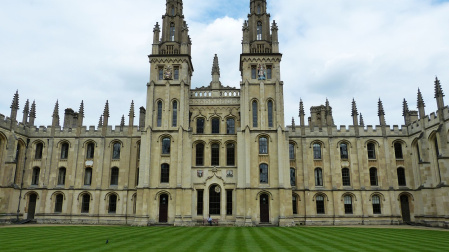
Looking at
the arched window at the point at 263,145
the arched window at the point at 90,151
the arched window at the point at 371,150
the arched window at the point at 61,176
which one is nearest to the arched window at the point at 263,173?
the arched window at the point at 263,145

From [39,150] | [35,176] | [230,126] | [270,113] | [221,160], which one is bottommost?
[35,176]

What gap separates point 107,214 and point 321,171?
29321 millimetres

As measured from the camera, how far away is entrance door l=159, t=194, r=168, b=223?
38562 millimetres

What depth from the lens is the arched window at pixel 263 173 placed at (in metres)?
39.2

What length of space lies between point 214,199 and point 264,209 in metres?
6.13

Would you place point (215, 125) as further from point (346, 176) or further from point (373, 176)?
point (373, 176)

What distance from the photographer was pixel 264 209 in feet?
126

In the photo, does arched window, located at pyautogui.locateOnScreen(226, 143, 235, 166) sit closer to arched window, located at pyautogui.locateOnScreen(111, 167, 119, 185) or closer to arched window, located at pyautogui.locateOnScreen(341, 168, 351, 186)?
arched window, located at pyautogui.locateOnScreen(341, 168, 351, 186)

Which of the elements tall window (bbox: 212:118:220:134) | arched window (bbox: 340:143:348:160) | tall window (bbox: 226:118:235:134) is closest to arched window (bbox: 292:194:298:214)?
arched window (bbox: 340:143:348:160)

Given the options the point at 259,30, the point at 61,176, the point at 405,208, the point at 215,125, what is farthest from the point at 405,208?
the point at 61,176

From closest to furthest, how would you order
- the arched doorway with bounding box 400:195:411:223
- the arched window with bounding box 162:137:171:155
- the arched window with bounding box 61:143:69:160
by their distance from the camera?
the arched window with bounding box 162:137:171:155, the arched doorway with bounding box 400:195:411:223, the arched window with bounding box 61:143:69:160

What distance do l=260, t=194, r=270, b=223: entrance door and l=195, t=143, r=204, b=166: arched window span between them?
8.75m

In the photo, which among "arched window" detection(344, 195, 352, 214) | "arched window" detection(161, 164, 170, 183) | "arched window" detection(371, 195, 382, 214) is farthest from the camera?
"arched window" detection(344, 195, 352, 214)

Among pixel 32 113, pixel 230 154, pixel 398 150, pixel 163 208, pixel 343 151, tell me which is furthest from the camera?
pixel 32 113
